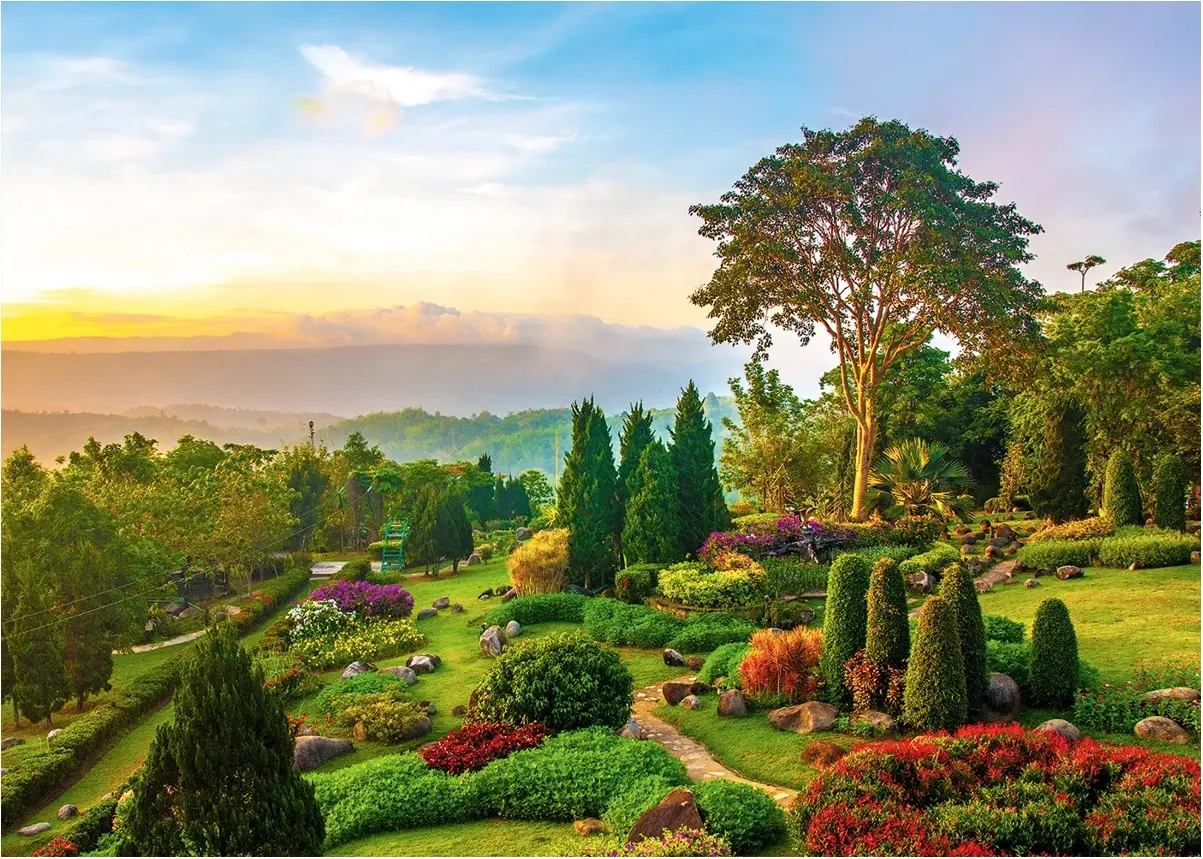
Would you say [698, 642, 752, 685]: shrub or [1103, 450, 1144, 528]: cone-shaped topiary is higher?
[1103, 450, 1144, 528]: cone-shaped topiary

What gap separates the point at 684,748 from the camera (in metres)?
9.50

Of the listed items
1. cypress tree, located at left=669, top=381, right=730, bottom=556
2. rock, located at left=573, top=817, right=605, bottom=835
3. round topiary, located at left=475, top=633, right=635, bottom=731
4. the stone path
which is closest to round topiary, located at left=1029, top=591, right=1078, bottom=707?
the stone path

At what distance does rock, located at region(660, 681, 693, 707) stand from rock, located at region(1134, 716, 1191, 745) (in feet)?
16.6

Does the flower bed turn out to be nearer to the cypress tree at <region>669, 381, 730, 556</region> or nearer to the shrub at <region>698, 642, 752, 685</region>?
the shrub at <region>698, 642, 752, 685</region>

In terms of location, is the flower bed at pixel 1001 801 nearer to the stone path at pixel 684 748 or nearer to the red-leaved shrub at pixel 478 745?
the stone path at pixel 684 748

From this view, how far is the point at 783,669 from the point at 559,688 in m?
2.85

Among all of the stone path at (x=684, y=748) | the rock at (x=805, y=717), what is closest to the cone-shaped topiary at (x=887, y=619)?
the rock at (x=805, y=717)

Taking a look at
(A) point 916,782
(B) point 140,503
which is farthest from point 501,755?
(B) point 140,503

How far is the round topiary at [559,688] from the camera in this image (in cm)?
977

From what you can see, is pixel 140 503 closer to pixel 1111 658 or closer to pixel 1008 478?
pixel 1111 658

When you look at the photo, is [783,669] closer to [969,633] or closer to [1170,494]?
[969,633]

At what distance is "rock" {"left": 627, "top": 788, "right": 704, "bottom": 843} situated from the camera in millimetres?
6652

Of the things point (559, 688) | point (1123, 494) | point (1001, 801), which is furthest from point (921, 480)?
point (1001, 801)

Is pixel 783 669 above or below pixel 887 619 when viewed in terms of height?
below
